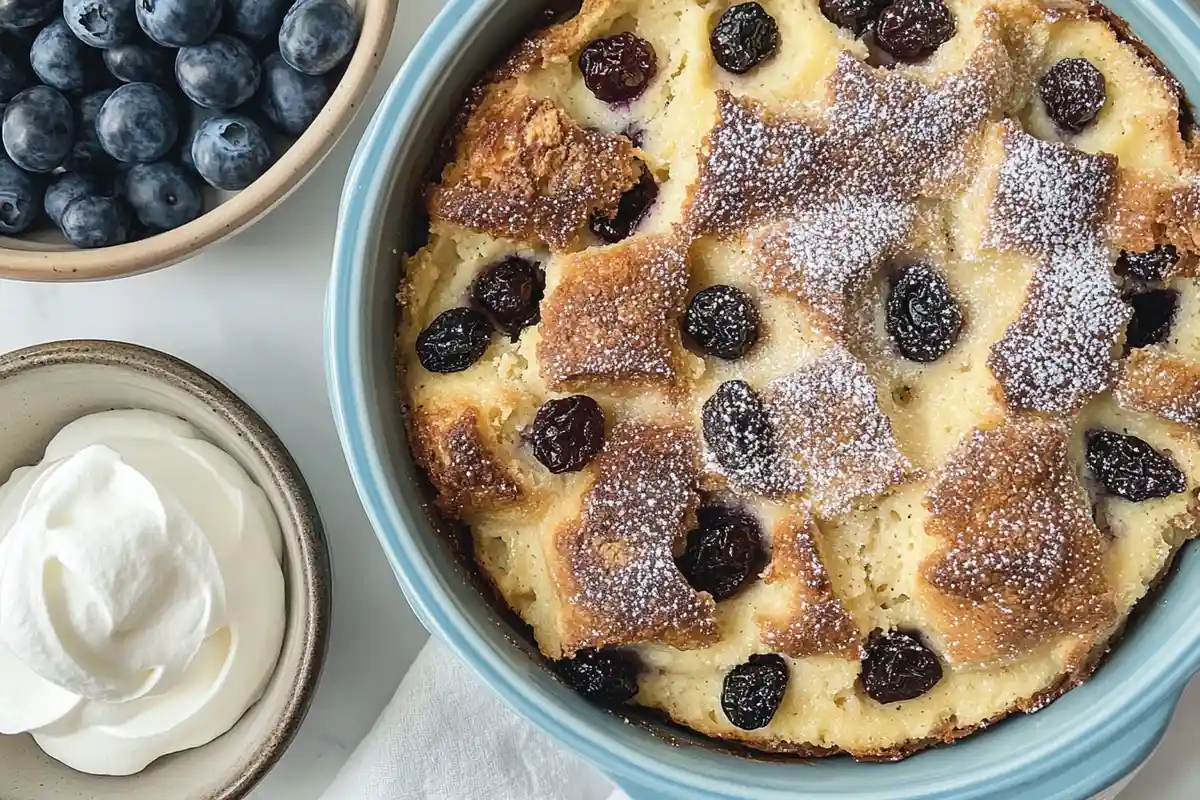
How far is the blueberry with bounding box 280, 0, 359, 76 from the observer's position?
167 cm

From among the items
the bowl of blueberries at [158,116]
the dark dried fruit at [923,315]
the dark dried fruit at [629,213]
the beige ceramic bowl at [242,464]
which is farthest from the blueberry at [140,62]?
the dark dried fruit at [923,315]

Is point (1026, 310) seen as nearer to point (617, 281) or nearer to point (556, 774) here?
point (617, 281)

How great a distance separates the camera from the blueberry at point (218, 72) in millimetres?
1719

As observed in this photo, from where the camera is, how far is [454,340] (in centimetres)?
148

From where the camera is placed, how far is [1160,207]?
4.67 feet

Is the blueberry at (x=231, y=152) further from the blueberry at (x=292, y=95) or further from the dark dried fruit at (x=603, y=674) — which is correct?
the dark dried fruit at (x=603, y=674)

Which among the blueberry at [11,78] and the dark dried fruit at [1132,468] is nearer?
the dark dried fruit at [1132,468]

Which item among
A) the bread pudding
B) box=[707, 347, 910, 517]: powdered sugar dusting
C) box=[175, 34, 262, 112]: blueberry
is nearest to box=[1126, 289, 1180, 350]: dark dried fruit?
the bread pudding

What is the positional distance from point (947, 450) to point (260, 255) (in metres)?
1.04

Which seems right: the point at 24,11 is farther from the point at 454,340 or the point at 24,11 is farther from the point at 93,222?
the point at 454,340

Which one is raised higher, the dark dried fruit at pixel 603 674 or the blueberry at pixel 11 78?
the dark dried fruit at pixel 603 674

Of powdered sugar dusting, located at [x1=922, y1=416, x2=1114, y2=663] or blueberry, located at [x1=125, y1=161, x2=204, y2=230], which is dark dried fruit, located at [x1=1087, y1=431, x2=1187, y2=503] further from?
blueberry, located at [x1=125, y1=161, x2=204, y2=230]

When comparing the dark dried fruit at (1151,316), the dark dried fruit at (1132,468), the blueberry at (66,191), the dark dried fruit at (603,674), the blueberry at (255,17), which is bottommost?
the blueberry at (66,191)

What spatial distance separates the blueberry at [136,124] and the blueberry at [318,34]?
20 centimetres
